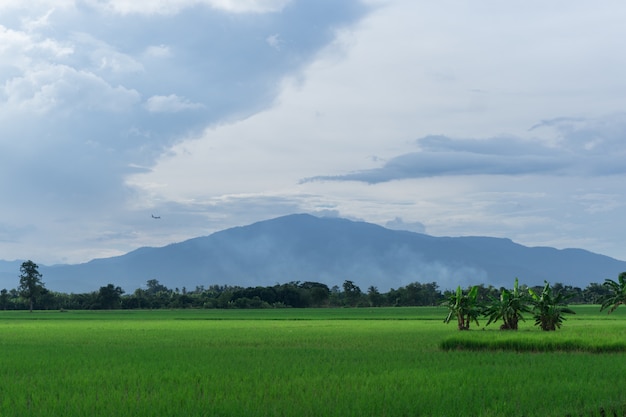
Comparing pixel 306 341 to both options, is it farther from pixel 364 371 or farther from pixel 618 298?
pixel 618 298

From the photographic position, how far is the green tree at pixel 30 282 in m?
112

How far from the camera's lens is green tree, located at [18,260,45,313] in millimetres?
111875

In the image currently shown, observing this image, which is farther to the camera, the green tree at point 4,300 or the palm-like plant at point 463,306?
the green tree at point 4,300

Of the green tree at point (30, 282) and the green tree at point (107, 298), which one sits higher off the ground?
the green tree at point (30, 282)

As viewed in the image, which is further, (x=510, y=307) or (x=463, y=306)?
(x=463, y=306)

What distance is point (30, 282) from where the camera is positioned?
11381 centimetres

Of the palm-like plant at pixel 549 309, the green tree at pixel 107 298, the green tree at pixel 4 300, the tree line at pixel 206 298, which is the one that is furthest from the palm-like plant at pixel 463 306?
the green tree at pixel 4 300

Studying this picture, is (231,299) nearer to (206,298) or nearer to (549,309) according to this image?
(206,298)

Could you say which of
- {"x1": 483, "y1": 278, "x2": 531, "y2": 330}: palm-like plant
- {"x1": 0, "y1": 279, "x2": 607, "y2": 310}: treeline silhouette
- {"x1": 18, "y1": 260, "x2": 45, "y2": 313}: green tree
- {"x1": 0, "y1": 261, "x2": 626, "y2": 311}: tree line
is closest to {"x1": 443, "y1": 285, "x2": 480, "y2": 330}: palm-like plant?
{"x1": 483, "y1": 278, "x2": 531, "y2": 330}: palm-like plant

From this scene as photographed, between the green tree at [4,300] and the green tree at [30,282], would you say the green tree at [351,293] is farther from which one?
the green tree at [4,300]

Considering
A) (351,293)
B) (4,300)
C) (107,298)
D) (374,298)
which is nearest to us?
(107,298)

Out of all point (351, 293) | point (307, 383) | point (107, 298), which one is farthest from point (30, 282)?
point (307, 383)

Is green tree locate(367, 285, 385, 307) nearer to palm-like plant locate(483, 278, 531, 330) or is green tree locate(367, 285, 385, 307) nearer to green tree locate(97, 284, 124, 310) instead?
green tree locate(97, 284, 124, 310)

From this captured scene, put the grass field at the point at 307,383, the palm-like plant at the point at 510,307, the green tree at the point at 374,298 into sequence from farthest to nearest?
the green tree at the point at 374,298
the palm-like plant at the point at 510,307
the grass field at the point at 307,383
